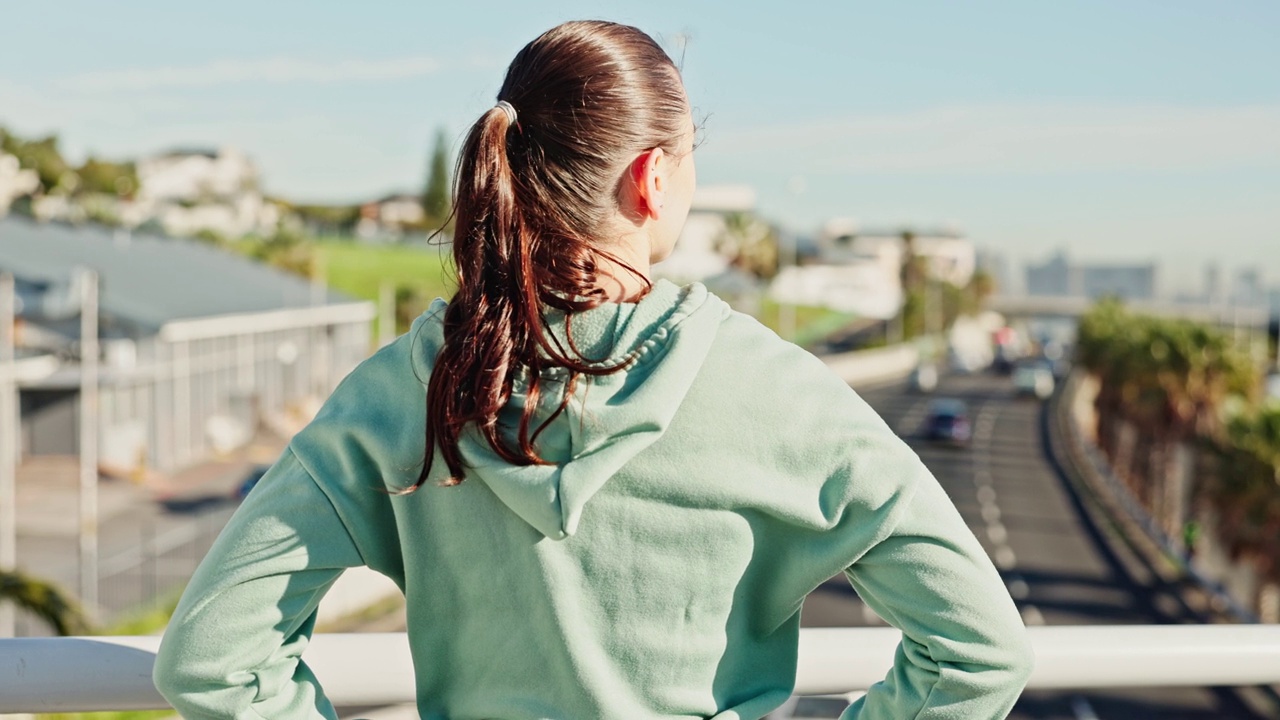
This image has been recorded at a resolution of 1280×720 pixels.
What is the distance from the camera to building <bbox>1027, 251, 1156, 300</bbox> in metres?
129

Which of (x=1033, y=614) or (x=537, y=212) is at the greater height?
(x=537, y=212)

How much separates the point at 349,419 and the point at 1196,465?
25099 mm

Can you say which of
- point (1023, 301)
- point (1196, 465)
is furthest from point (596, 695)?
point (1023, 301)

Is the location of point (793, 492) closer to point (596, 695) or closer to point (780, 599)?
point (780, 599)

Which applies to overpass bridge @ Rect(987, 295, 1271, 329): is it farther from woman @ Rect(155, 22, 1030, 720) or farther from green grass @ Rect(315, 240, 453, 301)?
woman @ Rect(155, 22, 1030, 720)

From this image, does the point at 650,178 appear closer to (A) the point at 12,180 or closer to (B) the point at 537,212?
(B) the point at 537,212

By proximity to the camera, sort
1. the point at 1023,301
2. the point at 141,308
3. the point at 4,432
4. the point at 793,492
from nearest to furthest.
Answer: the point at 793,492, the point at 4,432, the point at 141,308, the point at 1023,301

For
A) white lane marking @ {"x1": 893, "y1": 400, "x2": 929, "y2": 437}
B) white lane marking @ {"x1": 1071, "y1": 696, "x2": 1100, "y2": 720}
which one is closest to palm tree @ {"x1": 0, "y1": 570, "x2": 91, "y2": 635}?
white lane marking @ {"x1": 1071, "y1": 696, "x2": 1100, "y2": 720}

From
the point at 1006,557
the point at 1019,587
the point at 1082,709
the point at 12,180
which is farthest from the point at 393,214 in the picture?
the point at 1082,709

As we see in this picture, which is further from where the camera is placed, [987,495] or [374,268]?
[374,268]

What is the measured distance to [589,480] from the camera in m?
1.10

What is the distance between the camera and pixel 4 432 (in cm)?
2370

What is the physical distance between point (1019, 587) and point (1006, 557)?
2198mm

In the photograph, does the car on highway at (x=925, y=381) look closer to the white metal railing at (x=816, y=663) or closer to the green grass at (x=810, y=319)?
the green grass at (x=810, y=319)
